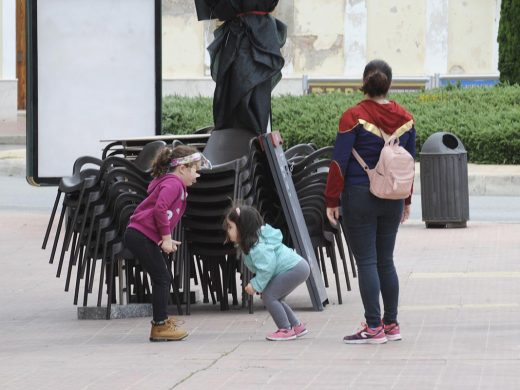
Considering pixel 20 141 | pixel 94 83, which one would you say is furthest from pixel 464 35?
pixel 94 83

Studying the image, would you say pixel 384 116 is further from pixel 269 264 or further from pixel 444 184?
pixel 444 184

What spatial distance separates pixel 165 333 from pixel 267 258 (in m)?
0.78

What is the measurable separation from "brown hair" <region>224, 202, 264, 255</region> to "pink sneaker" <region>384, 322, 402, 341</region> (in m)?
0.93

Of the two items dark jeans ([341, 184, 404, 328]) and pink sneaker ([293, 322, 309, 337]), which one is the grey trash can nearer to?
pink sneaker ([293, 322, 309, 337])

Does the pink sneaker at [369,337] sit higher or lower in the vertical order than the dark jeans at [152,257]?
lower

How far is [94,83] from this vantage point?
16.0 metres

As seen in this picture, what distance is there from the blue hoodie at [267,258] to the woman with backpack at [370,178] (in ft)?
1.72

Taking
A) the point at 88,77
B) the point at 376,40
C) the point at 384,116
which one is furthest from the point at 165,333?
the point at 376,40

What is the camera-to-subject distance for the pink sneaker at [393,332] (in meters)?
8.66

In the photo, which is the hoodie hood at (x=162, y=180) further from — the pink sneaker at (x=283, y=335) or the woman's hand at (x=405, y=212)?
the woman's hand at (x=405, y=212)

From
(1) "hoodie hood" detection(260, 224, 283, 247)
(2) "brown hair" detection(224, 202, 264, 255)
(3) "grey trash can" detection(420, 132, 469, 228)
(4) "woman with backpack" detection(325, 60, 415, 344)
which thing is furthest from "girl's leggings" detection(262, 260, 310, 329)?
(3) "grey trash can" detection(420, 132, 469, 228)

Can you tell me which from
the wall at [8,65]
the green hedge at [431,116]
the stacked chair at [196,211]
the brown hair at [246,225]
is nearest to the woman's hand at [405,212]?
the brown hair at [246,225]

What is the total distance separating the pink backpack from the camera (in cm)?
835

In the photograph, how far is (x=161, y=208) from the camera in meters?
8.95
